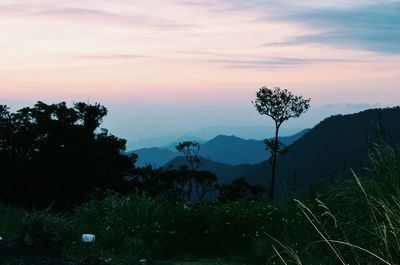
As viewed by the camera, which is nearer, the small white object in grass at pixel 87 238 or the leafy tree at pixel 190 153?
the small white object in grass at pixel 87 238

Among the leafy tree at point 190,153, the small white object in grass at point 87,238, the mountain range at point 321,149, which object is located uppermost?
the small white object in grass at point 87,238

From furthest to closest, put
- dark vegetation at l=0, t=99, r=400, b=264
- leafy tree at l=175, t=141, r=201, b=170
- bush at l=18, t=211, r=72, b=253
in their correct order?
leafy tree at l=175, t=141, r=201, b=170 → bush at l=18, t=211, r=72, b=253 → dark vegetation at l=0, t=99, r=400, b=264

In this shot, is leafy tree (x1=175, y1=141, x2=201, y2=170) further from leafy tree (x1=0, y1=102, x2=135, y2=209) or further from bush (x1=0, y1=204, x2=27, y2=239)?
bush (x1=0, y1=204, x2=27, y2=239)

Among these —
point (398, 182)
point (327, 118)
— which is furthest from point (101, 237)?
point (327, 118)

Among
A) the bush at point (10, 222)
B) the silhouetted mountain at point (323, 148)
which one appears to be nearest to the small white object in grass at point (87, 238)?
the bush at point (10, 222)

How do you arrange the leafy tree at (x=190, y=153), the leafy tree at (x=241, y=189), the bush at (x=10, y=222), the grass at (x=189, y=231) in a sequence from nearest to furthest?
the grass at (x=189, y=231)
the bush at (x=10, y=222)
the leafy tree at (x=241, y=189)
the leafy tree at (x=190, y=153)

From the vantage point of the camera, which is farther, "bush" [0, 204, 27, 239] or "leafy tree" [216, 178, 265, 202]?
"leafy tree" [216, 178, 265, 202]

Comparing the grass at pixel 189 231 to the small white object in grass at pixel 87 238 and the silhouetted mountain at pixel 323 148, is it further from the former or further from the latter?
the silhouetted mountain at pixel 323 148

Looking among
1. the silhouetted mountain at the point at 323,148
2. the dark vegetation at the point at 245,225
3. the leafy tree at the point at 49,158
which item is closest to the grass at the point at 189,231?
the dark vegetation at the point at 245,225

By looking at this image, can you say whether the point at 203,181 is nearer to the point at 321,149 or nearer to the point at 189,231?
the point at 189,231

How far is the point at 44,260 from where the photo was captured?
827 cm

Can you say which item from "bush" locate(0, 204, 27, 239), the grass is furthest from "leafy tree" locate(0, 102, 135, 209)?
the grass

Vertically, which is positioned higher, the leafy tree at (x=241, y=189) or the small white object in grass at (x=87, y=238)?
the small white object in grass at (x=87, y=238)

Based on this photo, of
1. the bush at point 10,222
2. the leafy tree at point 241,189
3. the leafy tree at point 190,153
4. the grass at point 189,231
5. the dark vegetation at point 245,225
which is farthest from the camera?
the leafy tree at point 190,153
